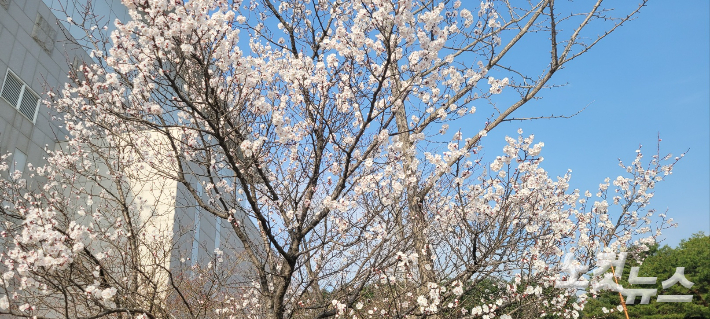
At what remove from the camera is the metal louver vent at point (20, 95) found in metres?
11.7

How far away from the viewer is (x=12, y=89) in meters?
11.9

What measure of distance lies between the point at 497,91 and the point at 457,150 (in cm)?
139

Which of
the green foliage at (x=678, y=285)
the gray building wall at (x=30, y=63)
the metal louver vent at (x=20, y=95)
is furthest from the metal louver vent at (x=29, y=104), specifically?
the green foliage at (x=678, y=285)

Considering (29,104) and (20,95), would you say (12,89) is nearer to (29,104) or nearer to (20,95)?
(20,95)

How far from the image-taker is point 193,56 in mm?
4109

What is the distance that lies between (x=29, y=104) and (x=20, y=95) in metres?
0.42

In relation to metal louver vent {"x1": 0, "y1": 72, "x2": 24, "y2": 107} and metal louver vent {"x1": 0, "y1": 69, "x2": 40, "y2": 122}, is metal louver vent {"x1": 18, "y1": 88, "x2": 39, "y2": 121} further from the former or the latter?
metal louver vent {"x1": 0, "y1": 72, "x2": 24, "y2": 107}

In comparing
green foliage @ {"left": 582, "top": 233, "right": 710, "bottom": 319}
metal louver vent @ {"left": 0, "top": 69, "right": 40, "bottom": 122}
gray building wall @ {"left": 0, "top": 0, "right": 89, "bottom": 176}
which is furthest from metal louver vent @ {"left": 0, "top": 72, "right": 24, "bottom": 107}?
green foliage @ {"left": 582, "top": 233, "right": 710, "bottom": 319}

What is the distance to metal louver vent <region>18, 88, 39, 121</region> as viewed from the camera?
1230cm

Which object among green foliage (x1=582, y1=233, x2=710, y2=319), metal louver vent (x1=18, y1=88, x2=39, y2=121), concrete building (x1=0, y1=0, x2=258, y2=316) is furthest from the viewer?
green foliage (x1=582, y1=233, x2=710, y2=319)

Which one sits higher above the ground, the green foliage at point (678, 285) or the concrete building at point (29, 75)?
the concrete building at point (29, 75)

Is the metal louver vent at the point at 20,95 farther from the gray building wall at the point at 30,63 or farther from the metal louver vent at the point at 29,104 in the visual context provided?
the gray building wall at the point at 30,63

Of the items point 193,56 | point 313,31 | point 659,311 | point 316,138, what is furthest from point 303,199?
point 659,311

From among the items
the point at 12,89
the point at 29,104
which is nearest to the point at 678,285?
the point at 29,104
